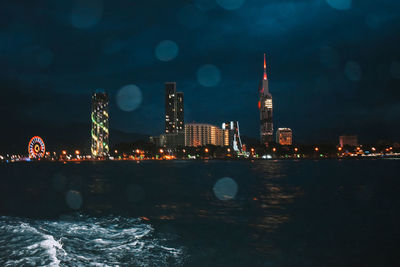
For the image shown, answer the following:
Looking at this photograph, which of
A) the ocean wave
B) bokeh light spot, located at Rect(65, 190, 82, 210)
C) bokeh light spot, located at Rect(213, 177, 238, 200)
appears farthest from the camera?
bokeh light spot, located at Rect(213, 177, 238, 200)

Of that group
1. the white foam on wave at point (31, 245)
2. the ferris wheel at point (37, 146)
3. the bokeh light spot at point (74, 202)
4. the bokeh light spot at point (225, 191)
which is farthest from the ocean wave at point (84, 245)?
the ferris wheel at point (37, 146)

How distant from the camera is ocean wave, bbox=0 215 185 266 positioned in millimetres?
10453

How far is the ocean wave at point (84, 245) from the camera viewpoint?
34.3ft

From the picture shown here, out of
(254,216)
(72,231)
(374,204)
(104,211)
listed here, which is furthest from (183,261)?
(374,204)

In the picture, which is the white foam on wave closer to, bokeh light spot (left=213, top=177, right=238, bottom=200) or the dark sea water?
the dark sea water

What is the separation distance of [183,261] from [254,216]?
34.3 ft

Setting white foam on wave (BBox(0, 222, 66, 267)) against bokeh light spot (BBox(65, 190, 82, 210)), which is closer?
white foam on wave (BBox(0, 222, 66, 267))

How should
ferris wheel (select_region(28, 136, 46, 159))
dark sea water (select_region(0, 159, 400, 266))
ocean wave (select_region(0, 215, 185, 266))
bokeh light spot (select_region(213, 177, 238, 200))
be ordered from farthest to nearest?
1. ferris wheel (select_region(28, 136, 46, 159))
2. bokeh light spot (select_region(213, 177, 238, 200))
3. dark sea water (select_region(0, 159, 400, 266))
4. ocean wave (select_region(0, 215, 185, 266))

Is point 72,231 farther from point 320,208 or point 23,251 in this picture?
point 320,208

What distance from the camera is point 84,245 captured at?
1223cm

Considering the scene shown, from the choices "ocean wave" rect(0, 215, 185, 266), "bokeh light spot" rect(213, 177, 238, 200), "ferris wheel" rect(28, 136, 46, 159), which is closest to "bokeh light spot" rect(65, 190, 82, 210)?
"ocean wave" rect(0, 215, 185, 266)

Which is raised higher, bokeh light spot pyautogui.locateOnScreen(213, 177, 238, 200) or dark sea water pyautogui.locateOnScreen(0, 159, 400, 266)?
dark sea water pyautogui.locateOnScreen(0, 159, 400, 266)

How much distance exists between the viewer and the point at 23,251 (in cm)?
1113

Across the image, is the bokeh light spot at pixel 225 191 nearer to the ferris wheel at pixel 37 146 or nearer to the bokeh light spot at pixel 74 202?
the bokeh light spot at pixel 74 202
